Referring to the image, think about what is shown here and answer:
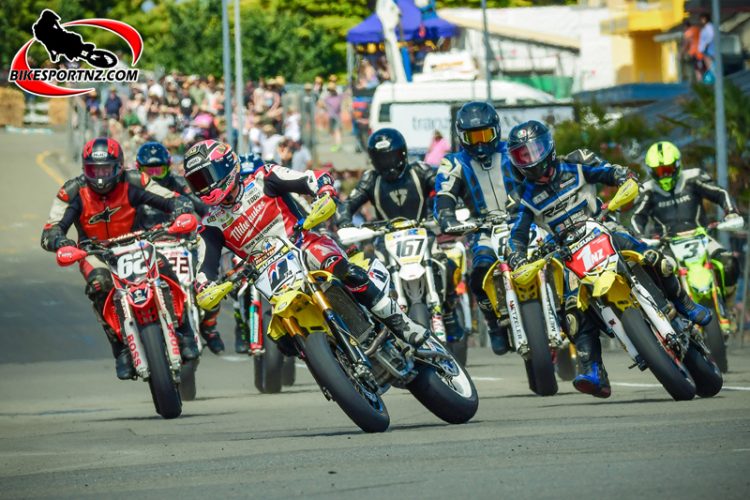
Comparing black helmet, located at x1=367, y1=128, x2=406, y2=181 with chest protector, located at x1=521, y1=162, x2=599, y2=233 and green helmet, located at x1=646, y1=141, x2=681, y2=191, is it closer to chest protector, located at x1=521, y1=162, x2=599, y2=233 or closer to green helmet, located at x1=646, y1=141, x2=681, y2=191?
green helmet, located at x1=646, y1=141, x2=681, y2=191

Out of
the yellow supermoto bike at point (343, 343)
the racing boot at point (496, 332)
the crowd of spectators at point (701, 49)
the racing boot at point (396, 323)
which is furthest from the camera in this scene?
the crowd of spectators at point (701, 49)

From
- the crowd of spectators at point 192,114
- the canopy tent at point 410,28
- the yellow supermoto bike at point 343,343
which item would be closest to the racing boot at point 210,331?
the yellow supermoto bike at point 343,343

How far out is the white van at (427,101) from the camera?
A: 33.1 m

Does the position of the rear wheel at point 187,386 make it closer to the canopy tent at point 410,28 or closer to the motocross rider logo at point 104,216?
the motocross rider logo at point 104,216

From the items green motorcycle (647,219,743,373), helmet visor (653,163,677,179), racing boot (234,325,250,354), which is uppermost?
helmet visor (653,163,677,179)

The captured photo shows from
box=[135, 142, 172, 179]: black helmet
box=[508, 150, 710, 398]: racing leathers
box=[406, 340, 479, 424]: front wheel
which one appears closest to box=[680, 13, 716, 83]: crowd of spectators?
box=[135, 142, 172, 179]: black helmet

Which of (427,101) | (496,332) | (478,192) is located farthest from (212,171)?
(427,101)

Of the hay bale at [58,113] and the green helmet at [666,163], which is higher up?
the green helmet at [666,163]

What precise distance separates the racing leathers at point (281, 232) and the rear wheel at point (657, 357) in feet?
4.27

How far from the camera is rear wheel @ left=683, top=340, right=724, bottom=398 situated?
12.2m

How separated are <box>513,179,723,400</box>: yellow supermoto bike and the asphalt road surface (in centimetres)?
23

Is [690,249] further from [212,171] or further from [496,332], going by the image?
[212,171]

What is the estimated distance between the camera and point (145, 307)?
13844mm

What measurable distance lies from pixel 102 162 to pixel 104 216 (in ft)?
1.97
